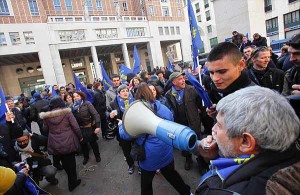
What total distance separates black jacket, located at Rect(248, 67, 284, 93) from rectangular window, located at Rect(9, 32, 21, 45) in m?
26.5

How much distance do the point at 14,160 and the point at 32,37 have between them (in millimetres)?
24423

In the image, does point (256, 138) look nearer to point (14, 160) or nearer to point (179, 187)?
point (179, 187)

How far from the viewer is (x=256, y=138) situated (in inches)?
32.8

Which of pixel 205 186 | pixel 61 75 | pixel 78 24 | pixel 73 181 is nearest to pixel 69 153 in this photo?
pixel 73 181

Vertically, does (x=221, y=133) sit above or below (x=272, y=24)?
below

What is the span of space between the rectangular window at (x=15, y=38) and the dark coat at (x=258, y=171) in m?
27.4

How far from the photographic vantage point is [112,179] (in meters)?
3.75

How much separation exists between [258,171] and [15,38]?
1099 inches

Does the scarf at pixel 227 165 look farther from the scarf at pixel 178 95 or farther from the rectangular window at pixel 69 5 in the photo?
the rectangular window at pixel 69 5

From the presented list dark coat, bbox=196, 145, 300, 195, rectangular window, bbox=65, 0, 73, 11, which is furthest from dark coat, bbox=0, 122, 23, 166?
rectangular window, bbox=65, 0, 73, 11

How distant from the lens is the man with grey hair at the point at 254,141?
0.77 meters

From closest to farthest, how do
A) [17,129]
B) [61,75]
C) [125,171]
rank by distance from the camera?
[17,129] → [125,171] → [61,75]

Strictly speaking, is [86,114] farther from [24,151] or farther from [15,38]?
[15,38]

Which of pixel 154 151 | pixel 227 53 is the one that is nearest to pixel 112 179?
pixel 154 151
